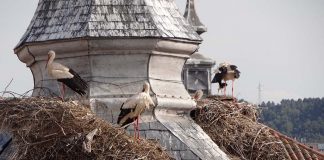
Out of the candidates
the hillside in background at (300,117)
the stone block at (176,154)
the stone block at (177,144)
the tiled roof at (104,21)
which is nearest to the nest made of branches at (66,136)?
the stone block at (176,154)

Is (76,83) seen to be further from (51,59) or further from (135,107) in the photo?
(135,107)

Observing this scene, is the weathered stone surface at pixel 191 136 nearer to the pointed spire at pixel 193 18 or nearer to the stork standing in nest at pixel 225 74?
the stork standing in nest at pixel 225 74

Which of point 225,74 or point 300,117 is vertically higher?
point 225,74

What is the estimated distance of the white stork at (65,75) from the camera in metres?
22.9

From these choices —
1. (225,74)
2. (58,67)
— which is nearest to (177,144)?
(58,67)

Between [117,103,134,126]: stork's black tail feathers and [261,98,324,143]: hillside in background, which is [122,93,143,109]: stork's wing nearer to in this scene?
A: [117,103,134,126]: stork's black tail feathers

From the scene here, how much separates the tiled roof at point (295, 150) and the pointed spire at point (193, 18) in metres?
22.0

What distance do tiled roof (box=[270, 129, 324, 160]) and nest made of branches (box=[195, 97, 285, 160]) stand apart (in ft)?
1.50

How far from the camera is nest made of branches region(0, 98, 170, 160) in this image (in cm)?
2141

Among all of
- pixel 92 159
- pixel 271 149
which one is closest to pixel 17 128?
pixel 92 159

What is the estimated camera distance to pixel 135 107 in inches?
864

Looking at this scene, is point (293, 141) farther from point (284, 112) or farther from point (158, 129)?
point (284, 112)

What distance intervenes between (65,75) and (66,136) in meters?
1.54

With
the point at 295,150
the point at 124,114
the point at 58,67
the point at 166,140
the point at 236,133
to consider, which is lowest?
the point at 295,150
